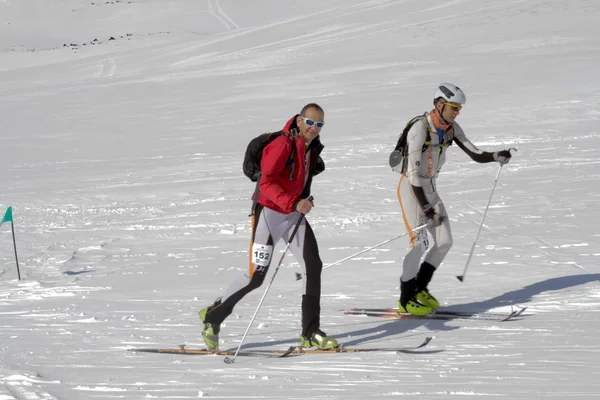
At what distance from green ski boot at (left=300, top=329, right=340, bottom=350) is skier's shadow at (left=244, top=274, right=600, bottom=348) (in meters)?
0.36

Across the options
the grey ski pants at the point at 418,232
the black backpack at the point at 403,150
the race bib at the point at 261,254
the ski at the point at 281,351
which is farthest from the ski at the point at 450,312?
the race bib at the point at 261,254

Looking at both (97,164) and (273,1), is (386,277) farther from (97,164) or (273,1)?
(273,1)

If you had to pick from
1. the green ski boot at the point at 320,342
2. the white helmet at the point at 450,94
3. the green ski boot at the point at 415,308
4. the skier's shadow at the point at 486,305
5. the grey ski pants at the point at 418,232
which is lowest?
the skier's shadow at the point at 486,305

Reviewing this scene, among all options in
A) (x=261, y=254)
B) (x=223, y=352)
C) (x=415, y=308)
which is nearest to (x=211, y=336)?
(x=223, y=352)

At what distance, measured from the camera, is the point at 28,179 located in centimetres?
1540

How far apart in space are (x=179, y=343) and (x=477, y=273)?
345cm

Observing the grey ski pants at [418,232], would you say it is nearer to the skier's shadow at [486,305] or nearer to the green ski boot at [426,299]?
the green ski boot at [426,299]

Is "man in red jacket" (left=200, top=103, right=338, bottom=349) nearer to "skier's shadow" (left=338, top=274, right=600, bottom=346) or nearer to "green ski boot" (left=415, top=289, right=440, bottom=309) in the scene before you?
"skier's shadow" (left=338, top=274, right=600, bottom=346)

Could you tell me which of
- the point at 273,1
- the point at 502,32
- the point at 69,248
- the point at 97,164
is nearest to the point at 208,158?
the point at 97,164

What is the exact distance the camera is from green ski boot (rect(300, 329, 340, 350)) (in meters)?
5.88

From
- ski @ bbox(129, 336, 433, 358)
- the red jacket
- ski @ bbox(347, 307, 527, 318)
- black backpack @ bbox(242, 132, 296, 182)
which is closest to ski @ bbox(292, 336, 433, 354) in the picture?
ski @ bbox(129, 336, 433, 358)

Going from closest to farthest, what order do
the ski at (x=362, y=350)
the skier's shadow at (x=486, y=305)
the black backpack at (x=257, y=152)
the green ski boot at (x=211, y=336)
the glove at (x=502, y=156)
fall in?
the black backpack at (x=257, y=152) → the ski at (x=362, y=350) → the green ski boot at (x=211, y=336) → the skier's shadow at (x=486, y=305) → the glove at (x=502, y=156)

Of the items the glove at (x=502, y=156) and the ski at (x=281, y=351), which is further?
the glove at (x=502, y=156)

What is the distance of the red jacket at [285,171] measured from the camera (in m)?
5.62
